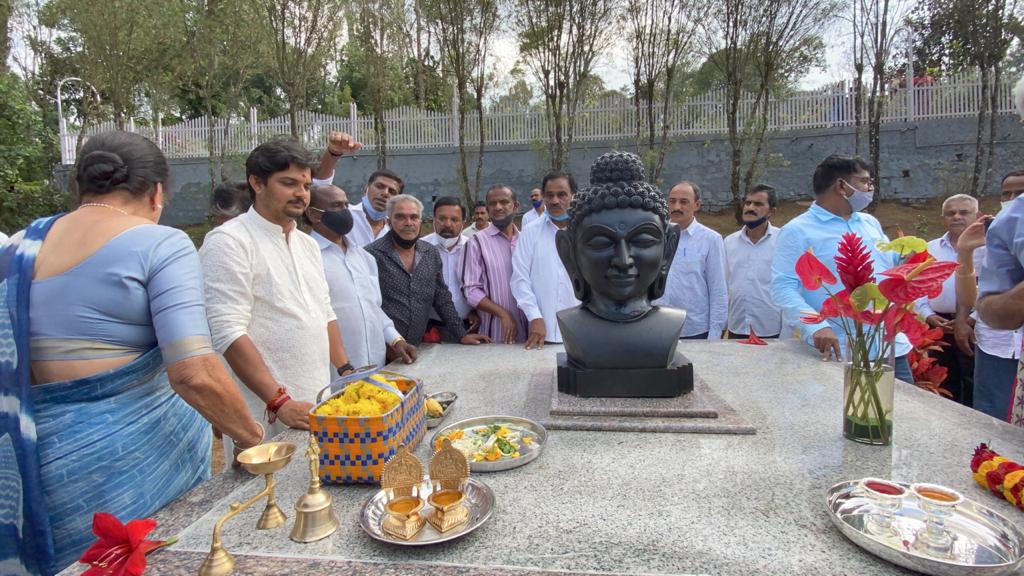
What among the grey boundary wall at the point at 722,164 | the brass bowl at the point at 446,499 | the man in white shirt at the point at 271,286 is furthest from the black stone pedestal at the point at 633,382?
the grey boundary wall at the point at 722,164

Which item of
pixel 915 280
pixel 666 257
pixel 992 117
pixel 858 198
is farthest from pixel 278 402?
pixel 992 117

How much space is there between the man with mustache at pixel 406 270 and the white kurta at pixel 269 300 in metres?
1.10

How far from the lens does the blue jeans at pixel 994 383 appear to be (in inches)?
129

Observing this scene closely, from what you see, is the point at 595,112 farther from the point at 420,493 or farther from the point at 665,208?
the point at 420,493

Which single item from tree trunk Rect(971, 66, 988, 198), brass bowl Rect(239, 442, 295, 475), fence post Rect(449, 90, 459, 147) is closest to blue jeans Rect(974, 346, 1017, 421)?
brass bowl Rect(239, 442, 295, 475)

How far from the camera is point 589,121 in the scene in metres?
15.2

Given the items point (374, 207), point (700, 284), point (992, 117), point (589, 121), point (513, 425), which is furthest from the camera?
point (589, 121)

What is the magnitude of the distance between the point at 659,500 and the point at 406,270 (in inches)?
97.5

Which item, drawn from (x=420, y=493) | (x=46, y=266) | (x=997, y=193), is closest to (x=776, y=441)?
(x=420, y=493)

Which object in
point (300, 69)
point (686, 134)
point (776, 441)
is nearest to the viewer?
point (776, 441)

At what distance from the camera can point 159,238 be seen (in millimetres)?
1809

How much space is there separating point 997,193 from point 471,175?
503 inches

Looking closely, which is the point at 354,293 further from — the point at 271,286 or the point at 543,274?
the point at 543,274

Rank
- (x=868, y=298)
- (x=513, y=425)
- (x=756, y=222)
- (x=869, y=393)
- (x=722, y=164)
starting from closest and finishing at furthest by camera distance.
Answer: (x=868, y=298), (x=869, y=393), (x=513, y=425), (x=756, y=222), (x=722, y=164)
